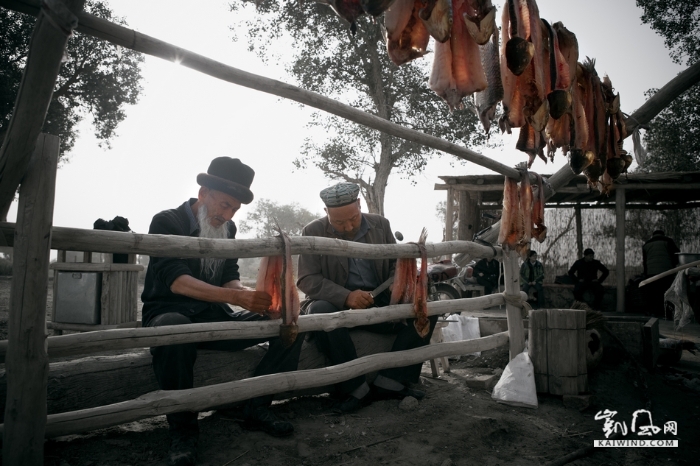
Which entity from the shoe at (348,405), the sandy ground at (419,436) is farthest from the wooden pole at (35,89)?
the shoe at (348,405)

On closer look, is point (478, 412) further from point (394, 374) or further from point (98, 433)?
point (98, 433)

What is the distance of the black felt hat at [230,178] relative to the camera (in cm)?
291

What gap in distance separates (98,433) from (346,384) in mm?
1552

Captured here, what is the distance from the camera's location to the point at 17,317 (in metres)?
1.71

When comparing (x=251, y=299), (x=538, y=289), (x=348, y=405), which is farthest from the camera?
(x=538, y=289)

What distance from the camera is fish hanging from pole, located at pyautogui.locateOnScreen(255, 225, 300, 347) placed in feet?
8.43

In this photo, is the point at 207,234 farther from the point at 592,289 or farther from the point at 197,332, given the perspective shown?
the point at 592,289

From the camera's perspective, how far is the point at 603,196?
11562 mm

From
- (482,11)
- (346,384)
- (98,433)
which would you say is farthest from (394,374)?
(482,11)

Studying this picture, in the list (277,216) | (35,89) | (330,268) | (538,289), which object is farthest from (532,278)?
(277,216)

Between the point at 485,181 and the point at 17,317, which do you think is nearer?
the point at 17,317

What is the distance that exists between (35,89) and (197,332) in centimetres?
135

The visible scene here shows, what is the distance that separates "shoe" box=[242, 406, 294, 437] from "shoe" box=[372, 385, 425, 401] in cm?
93

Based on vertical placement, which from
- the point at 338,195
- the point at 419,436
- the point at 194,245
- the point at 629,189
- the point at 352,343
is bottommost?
the point at 419,436
